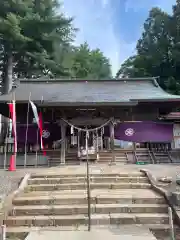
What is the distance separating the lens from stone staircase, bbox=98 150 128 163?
10.7 m

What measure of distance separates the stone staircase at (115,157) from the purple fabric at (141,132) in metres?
0.82

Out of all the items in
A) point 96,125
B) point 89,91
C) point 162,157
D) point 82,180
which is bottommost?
point 162,157

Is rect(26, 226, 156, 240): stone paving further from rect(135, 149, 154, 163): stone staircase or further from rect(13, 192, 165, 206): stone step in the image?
rect(135, 149, 154, 163): stone staircase

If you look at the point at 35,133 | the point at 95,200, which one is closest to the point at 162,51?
the point at 35,133

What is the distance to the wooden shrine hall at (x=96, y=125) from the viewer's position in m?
10.4

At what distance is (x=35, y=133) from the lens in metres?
11.1

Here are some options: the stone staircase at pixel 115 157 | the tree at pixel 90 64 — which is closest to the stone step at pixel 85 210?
the stone staircase at pixel 115 157

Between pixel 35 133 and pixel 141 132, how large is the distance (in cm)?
582

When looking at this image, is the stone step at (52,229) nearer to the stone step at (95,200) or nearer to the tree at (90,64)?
the stone step at (95,200)

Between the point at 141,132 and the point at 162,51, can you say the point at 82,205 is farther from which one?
the point at 162,51

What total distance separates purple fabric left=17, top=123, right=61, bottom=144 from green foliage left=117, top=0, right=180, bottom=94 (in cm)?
1566

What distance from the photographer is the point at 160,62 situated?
24688 mm

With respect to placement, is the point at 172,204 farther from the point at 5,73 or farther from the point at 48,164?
the point at 5,73

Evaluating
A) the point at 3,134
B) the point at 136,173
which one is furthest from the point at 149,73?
the point at 136,173
